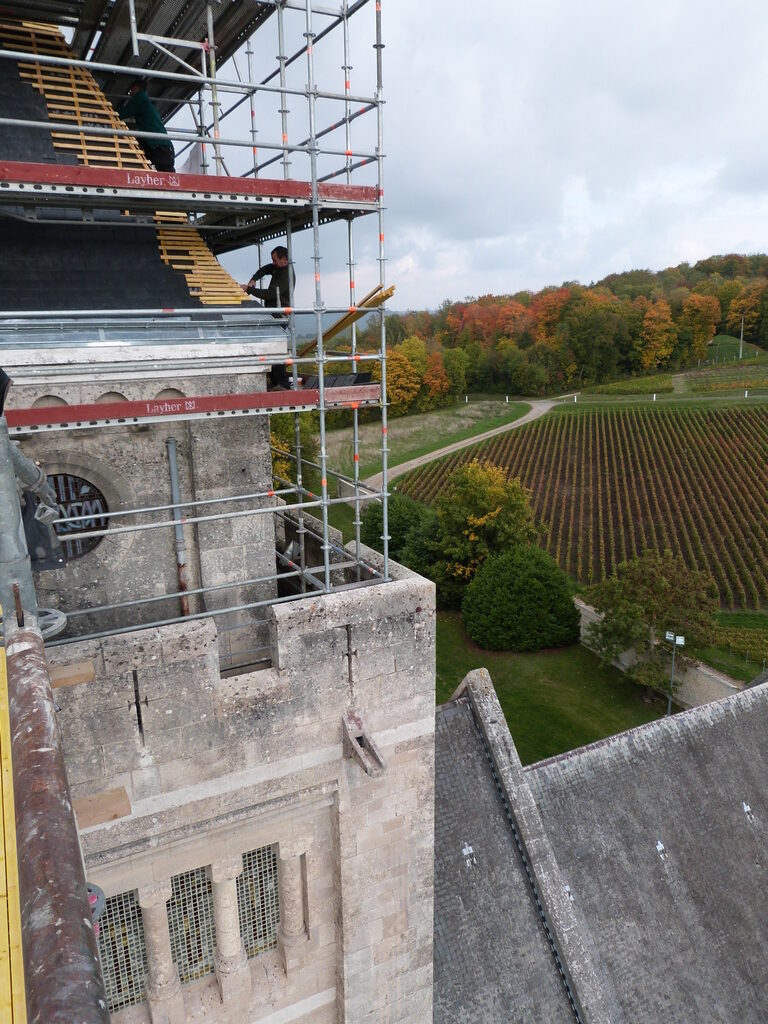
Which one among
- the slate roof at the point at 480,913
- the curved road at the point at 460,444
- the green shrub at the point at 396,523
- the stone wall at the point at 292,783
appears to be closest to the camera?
the stone wall at the point at 292,783

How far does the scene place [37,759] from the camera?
303cm

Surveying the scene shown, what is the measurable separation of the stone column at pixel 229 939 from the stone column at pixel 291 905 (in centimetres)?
45

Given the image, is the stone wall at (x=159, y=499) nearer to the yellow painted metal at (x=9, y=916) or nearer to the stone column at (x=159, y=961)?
the stone column at (x=159, y=961)

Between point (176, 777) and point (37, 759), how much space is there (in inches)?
162

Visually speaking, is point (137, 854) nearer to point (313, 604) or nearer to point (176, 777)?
point (176, 777)

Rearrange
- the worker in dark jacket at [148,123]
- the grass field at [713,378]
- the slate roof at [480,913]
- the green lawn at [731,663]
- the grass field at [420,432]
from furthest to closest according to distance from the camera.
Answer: the grass field at [713,378], the grass field at [420,432], the green lawn at [731,663], the slate roof at [480,913], the worker in dark jacket at [148,123]

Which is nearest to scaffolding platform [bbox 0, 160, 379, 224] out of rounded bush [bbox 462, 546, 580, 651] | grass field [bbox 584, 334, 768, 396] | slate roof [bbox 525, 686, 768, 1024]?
slate roof [bbox 525, 686, 768, 1024]

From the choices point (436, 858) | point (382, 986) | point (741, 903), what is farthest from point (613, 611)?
point (382, 986)

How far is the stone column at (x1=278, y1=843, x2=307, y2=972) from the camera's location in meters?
7.88

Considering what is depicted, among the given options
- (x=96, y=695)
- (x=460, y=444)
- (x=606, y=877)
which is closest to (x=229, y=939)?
(x=96, y=695)

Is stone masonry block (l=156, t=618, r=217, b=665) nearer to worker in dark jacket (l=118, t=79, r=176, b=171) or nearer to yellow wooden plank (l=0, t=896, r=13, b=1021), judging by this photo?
yellow wooden plank (l=0, t=896, r=13, b=1021)

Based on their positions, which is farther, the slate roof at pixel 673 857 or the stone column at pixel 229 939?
the slate roof at pixel 673 857

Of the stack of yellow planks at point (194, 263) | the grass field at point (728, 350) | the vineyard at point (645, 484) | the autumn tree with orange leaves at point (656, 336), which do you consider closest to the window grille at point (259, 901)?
the stack of yellow planks at point (194, 263)

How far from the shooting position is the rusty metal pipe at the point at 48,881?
2018mm
